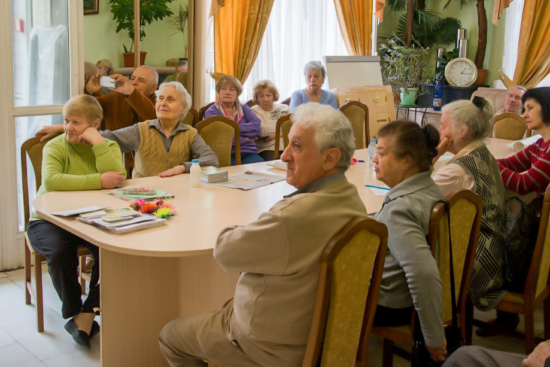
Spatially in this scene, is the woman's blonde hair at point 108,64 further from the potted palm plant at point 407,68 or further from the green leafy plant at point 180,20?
the potted palm plant at point 407,68

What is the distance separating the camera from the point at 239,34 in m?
5.87

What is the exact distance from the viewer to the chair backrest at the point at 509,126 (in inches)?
197

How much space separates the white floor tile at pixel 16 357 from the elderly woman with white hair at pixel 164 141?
1.20 meters

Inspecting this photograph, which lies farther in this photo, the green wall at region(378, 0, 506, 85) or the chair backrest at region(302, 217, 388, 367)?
the green wall at region(378, 0, 506, 85)

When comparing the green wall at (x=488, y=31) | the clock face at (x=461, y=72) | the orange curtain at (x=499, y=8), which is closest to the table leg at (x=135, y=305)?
the clock face at (x=461, y=72)

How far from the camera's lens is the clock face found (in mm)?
7078

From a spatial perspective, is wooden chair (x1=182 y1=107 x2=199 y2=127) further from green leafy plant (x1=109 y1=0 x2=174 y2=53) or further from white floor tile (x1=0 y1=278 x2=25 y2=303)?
white floor tile (x1=0 y1=278 x2=25 y2=303)

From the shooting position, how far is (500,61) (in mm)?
7281

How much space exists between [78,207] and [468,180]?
1.72m

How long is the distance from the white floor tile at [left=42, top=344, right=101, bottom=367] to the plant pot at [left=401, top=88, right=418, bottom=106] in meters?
5.53

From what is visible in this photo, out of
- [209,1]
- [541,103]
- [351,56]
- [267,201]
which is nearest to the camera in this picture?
[267,201]

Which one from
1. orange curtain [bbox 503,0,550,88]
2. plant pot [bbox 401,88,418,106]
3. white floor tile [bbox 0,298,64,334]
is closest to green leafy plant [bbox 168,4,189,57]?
white floor tile [bbox 0,298,64,334]

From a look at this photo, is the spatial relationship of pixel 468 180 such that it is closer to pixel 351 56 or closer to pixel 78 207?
pixel 78 207

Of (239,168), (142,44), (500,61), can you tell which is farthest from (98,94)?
(500,61)
